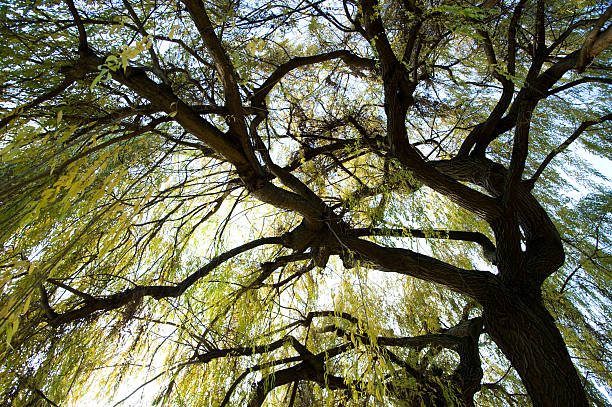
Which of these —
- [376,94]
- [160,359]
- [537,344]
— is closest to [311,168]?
[376,94]

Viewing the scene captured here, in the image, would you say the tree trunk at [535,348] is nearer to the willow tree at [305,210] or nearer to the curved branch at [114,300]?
the willow tree at [305,210]

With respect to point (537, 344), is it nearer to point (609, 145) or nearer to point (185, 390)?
point (609, 145)

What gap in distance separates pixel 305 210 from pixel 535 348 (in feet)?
5.57

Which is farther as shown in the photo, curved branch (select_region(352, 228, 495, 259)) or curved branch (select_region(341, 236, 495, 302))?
curved branch (select_region(341, 236, 495, 302))

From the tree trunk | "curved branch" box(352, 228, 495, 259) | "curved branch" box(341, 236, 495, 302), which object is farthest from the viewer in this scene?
"curved branch" box(341, 236, 495, 302)

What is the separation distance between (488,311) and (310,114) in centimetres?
210

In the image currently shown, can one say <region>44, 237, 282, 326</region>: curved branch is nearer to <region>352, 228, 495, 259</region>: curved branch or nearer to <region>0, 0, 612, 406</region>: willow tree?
<region>0, 0, 612, 406</region>: willow tree

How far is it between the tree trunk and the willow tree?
1cm

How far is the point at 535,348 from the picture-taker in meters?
2.41

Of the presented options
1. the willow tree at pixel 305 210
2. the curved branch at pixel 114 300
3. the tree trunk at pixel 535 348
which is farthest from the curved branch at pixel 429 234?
the curved branch at pixel 114 300

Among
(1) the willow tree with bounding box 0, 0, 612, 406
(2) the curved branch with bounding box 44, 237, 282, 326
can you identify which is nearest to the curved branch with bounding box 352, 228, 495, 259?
(1) the willow tree with bounding box 0, 0, 612, 406

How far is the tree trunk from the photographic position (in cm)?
227

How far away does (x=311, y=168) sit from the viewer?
3371 millimetres

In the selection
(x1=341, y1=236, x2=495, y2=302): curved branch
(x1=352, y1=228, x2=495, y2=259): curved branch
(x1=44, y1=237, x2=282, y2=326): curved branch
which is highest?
(x1=352, y1=228, x2=495, y2=259): curved branch
